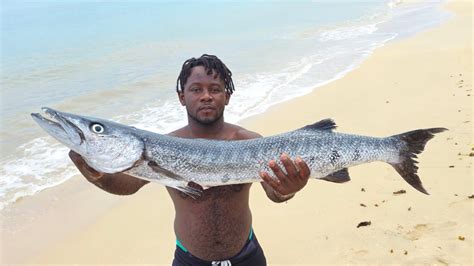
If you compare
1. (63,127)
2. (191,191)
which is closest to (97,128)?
(63,127)

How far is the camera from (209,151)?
3.38 meters

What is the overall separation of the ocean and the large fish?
5650 mm

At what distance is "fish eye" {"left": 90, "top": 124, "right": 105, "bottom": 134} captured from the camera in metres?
3.17

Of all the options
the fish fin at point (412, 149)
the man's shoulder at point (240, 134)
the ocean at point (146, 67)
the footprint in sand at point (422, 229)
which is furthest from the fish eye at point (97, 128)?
the ocean at point (146, 67)

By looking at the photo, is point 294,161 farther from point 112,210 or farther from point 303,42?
point 303,42

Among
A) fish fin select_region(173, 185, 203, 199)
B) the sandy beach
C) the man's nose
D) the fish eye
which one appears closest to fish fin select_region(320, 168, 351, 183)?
fish fin select_region(173, 185, 203, 199)

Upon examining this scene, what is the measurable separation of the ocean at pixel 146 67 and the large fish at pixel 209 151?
565 cm

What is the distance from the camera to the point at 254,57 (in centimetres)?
2195

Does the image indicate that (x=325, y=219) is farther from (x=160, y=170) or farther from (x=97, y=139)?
(x=97, y=139)

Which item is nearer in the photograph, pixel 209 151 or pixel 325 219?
pixel 209 151

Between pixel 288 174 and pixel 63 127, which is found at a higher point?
pixel 63 127

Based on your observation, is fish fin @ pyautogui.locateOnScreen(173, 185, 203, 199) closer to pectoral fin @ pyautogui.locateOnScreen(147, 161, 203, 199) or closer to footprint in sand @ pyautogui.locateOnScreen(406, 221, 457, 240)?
pectoral fin @ pyautogui.locateOnScreen(147, 161, 203, 199)

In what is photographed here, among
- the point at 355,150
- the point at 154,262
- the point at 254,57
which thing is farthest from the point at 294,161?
the point at 254,57

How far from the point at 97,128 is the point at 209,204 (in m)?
1.09
